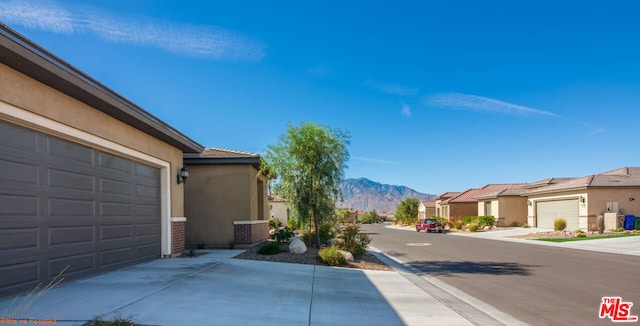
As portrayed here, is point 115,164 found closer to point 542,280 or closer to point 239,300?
point 239,300

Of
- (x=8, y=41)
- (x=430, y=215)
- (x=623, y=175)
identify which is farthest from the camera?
(x=430, y=215)

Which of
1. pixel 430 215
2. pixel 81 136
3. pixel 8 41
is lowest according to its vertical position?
pixel 430 215

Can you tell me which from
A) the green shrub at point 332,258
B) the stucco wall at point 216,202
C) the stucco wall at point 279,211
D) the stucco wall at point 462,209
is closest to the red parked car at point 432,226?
the stucco wall at point 462,209

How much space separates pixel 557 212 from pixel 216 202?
94.0 ft

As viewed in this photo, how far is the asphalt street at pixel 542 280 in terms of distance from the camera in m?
7.67

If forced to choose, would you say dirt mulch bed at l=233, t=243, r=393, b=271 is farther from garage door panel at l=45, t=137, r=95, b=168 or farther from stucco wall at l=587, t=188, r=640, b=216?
stucco wall at l=587, t=188, r=640, b=216

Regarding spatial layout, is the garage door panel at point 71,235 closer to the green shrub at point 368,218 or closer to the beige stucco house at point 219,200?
the beige stucco house at point 219,200

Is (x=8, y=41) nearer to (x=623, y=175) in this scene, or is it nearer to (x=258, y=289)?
(x=258, y=289)

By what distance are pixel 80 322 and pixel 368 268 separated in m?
8.45

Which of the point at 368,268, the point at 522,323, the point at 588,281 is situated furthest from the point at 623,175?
the point at 522,323

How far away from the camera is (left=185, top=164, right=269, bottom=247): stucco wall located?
648 inches

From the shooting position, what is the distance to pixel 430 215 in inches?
2677

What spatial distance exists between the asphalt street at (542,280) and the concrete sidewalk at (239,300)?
3.22ft

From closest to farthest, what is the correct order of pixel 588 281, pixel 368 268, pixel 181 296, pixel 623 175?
1. pixel 181 296
2. pixel 588 281
3. pixel 368 268
4. pixel 623 175
